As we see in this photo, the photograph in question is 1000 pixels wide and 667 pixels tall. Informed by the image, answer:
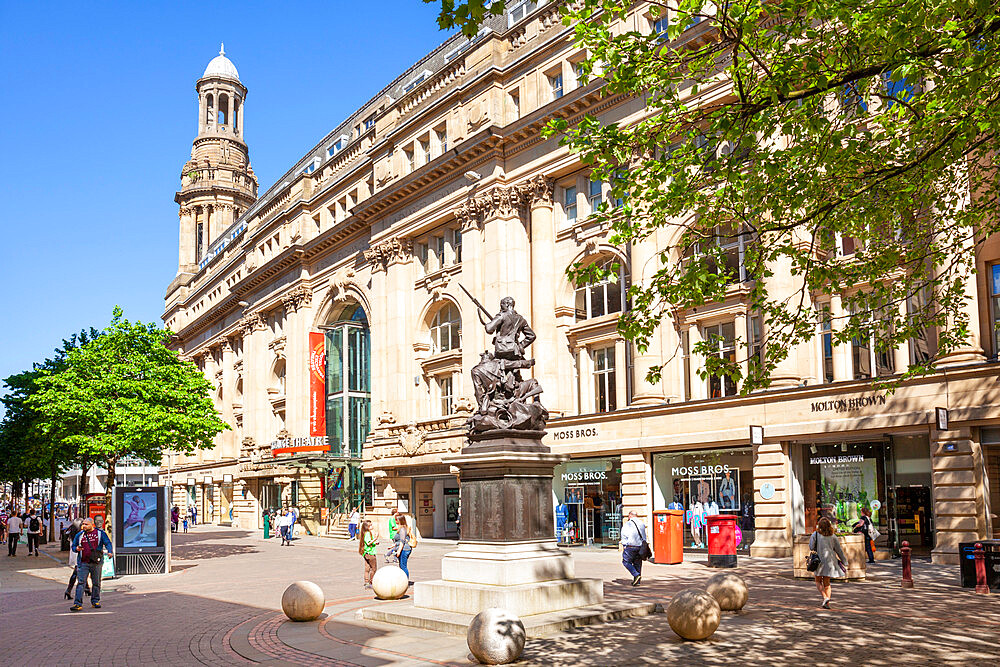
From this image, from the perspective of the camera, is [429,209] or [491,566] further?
[429,209]

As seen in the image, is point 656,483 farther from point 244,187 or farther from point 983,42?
point 244,187

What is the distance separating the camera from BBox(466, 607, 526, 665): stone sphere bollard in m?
11.6

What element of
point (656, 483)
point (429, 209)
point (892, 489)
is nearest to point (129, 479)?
point (429, 209)

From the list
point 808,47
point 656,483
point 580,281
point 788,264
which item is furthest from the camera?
point 656,483

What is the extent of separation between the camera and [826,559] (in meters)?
15.9

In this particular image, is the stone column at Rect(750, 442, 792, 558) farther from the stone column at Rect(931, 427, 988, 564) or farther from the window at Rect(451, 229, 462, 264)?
the window at Rect(451, 229, 462, 264)

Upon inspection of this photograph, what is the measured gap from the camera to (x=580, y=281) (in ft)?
42.7

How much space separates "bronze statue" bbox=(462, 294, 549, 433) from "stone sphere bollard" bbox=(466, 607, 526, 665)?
4694 mm

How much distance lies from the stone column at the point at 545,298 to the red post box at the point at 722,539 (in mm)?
12573

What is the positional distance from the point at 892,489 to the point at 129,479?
128195mm

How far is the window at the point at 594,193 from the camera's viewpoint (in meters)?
36.2

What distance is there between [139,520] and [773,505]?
66.2 feet

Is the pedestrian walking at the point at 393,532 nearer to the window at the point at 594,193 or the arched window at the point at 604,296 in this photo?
the arched window at the point at 604,296

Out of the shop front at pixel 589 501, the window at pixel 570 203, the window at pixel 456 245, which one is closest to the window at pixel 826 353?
the shop front at pixel 589 501
